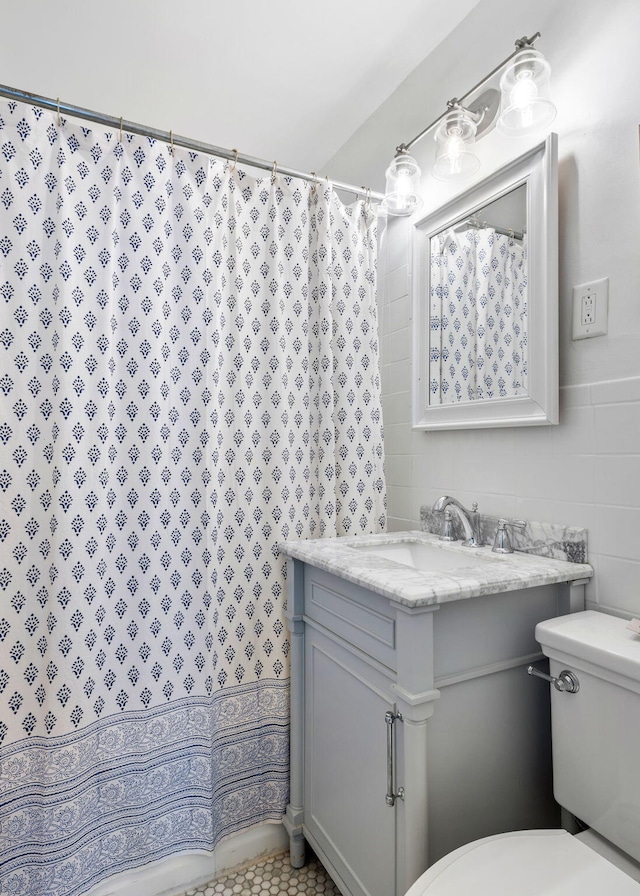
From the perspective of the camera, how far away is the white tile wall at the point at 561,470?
3.39 feet

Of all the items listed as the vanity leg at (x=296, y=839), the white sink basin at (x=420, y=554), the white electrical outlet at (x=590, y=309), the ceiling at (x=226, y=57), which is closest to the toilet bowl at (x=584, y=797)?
the white sink basin at (x=420, y=554)

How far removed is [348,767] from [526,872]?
0.48 metres

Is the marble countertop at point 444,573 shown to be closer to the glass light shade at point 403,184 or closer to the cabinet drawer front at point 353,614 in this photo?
the cabinet drawer front at point 353,614

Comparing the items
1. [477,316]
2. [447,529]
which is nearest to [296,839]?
[447,529]

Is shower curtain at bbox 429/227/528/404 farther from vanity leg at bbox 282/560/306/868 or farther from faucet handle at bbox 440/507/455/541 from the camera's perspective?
vanity leg at bbox 282/560/306/868

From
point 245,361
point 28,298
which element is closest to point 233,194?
point 245,361

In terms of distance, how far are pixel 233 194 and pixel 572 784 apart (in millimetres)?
1657

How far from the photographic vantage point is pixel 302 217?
1574 mm

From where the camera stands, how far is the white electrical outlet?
3.55ft

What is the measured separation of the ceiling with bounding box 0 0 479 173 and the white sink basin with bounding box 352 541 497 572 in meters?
1.56

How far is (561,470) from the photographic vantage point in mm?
1175

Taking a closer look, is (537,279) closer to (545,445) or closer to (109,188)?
(545,445)

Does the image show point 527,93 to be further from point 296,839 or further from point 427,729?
point 296,839

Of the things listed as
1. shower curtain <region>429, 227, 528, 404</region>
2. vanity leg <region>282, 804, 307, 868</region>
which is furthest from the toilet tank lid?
vanity leg <region>282, 804, 307, 868</region>
